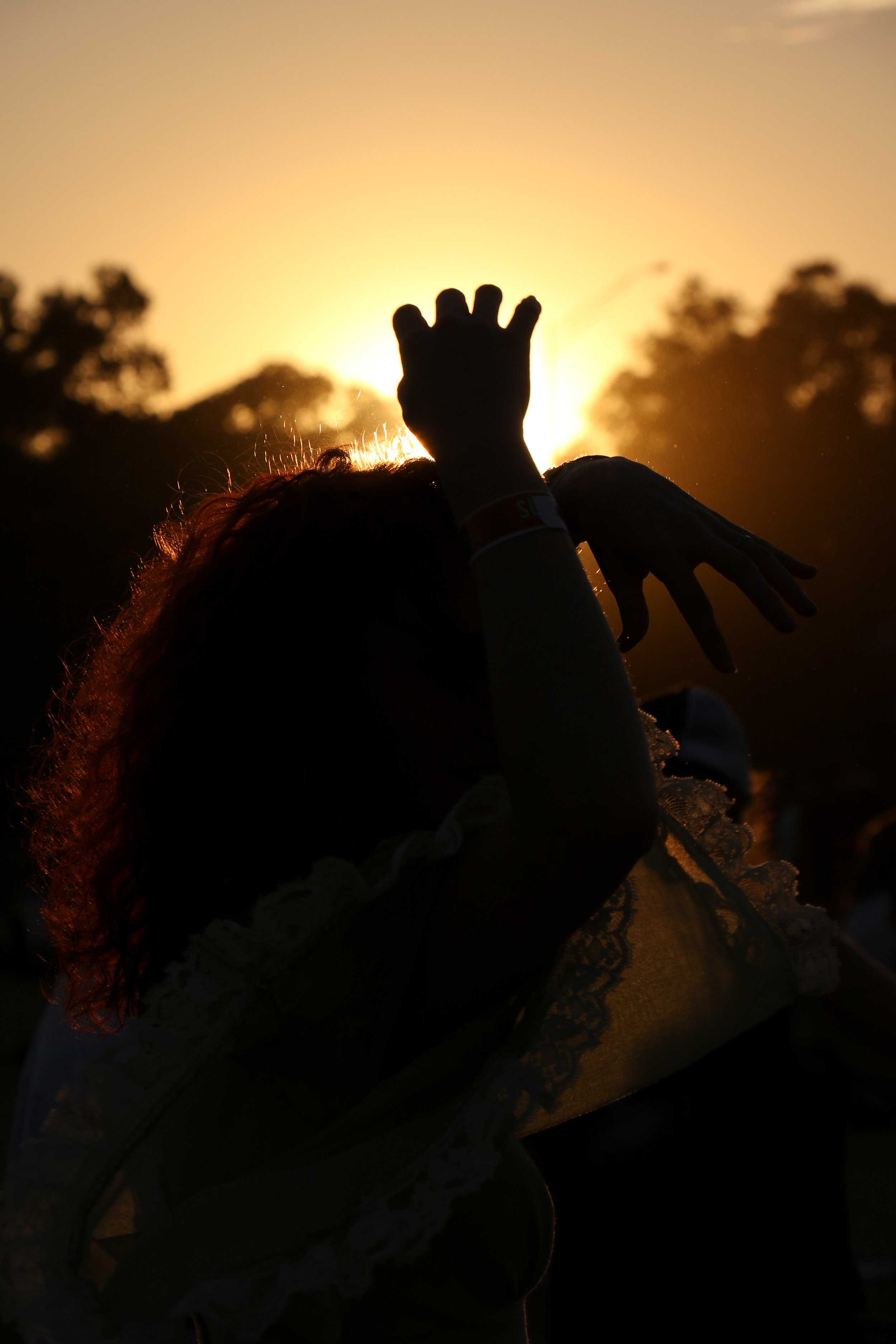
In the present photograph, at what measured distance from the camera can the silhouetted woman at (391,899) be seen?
1.05 m

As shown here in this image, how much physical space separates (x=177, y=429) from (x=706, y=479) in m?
6.71

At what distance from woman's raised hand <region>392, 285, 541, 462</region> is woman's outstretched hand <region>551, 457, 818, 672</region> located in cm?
25

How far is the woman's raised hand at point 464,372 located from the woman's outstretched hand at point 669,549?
0.82 feet

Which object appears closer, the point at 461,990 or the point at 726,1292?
the point at 461,990

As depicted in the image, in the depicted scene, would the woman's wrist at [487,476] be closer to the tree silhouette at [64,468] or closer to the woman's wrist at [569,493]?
the woman's wrist at [569,493]

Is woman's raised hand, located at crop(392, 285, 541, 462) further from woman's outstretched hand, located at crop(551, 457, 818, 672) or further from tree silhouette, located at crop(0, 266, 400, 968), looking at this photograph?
tree silhouette, located at crop(0, 266, 400, 968)

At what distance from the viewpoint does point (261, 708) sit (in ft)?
4.44

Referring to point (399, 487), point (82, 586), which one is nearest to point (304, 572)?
point (399, 487)

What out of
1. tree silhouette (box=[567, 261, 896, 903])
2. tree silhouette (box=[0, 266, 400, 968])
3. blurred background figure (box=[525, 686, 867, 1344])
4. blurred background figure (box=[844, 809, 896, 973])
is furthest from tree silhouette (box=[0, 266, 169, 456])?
blurred background figure (box=[525, 686, 867, 1344])

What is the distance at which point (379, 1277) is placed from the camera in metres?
1.31

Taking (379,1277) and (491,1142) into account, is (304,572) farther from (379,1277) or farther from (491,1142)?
(379,1277)

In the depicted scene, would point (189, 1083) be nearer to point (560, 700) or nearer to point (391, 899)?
point (391, 899)

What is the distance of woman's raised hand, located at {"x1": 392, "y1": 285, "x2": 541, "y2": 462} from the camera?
1.09m

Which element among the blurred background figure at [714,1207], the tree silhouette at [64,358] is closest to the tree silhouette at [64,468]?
the tree silhouette at [64,358]
